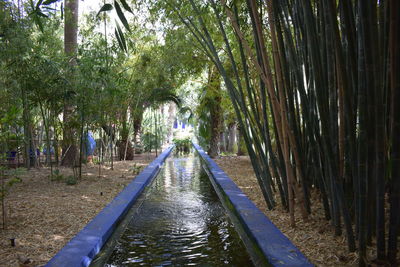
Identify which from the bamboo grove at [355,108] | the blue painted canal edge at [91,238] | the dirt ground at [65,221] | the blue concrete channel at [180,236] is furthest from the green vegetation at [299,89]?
the blue painted canal edge at [91,238]

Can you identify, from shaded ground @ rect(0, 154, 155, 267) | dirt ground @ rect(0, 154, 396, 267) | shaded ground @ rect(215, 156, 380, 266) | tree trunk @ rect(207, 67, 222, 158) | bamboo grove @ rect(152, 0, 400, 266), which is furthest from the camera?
tree trunk @ rect(207, 67, 222, 158)

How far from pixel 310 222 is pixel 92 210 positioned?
2.23 meters

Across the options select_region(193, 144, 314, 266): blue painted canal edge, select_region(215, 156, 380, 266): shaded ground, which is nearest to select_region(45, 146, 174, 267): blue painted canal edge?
→ select_region(193, 144, 314, 266): blue painted canal edge

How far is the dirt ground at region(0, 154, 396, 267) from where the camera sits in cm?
232

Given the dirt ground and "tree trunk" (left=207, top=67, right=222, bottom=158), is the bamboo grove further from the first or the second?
"tree trunk" (left=207, top=67, right=222, bottom=158)

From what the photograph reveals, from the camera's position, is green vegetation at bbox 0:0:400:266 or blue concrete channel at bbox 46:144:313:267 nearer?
green vegetation at bbox 0:0:400:266

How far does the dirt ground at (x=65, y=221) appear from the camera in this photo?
2.32 meters

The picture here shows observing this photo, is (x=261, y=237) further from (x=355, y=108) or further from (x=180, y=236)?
(x=355, y=108)

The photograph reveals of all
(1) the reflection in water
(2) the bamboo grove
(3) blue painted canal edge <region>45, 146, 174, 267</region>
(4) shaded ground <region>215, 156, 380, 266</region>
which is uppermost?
(2) the bamboo grove

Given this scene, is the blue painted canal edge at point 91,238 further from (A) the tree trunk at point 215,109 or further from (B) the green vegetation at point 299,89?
(A) the tree trunk at point 215,109

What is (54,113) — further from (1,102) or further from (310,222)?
(310,222)

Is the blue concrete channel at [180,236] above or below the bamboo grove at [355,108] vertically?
below

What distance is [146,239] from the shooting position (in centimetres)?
298

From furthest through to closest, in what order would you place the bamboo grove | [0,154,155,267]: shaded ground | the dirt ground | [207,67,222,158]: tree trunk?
[207,67,222,158]: tree trunk
[0,154,155,267]: shaded ground
the dirt ground
the bamboo grove
